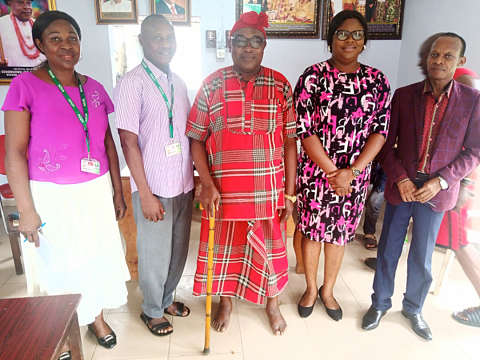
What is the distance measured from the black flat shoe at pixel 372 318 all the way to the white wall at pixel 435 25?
7.16ft

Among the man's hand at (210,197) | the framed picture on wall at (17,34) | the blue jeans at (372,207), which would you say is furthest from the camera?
the framed picture on wall at (17,34)

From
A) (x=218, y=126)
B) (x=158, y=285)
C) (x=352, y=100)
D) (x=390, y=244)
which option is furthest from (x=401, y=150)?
(x=158, y=285)

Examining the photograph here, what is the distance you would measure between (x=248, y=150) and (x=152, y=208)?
0.58m

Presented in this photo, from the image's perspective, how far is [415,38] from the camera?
3869 mm

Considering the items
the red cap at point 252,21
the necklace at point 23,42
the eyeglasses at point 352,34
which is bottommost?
the eyeglasses at point 352,34

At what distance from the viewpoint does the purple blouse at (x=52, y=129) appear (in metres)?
1.45

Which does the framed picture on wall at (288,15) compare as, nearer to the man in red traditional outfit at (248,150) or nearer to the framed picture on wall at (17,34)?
the framed picture on wall at (17,34)

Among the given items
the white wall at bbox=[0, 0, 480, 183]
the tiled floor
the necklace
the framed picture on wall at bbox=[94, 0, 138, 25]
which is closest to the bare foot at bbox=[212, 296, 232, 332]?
the tiled floor

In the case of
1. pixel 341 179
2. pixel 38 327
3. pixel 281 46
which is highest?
pixel 281 46

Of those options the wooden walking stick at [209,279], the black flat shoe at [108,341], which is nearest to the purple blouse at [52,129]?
the wooden walking stick at [209,279]

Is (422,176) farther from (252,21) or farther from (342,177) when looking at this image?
(252,21)

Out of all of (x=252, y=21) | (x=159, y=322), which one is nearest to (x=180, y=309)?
(x=159, y=322)

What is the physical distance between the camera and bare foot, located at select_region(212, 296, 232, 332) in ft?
6.61

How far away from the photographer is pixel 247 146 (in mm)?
1651
